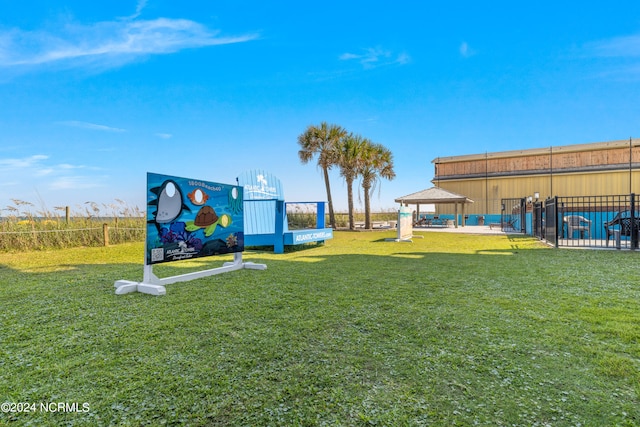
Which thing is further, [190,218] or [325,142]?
[325,142]

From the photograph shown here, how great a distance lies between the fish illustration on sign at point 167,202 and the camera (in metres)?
3.45

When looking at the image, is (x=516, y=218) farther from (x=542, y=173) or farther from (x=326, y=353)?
(x=326, y=353)

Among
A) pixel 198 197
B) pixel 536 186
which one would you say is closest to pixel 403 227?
pixel 198 197

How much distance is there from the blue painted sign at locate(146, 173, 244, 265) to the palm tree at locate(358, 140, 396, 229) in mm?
13533

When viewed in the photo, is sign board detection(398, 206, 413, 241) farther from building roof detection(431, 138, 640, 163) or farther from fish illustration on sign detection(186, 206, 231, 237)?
building roof detection(431, 138, 640, 163)

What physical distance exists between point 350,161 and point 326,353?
16061mm

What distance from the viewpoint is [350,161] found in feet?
57.1

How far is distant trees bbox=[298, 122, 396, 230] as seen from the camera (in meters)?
17.5

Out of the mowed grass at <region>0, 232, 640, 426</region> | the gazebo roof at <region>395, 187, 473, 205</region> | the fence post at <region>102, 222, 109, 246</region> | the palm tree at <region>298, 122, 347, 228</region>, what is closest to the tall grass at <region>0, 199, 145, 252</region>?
the fence post at <region>102, 222, 109, 246</region>

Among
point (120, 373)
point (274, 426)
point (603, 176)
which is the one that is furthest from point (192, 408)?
point (603, 176)

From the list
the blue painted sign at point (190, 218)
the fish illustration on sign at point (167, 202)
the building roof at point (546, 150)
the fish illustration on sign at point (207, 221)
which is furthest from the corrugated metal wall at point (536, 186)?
the fish illustration on sign at point (167, 202)

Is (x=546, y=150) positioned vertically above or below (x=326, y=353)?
above

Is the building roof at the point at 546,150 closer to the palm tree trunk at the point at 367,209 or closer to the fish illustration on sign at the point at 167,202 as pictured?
the palm tree trunk at the point at 367,209

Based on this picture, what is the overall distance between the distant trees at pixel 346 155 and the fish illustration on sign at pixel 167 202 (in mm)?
14092
